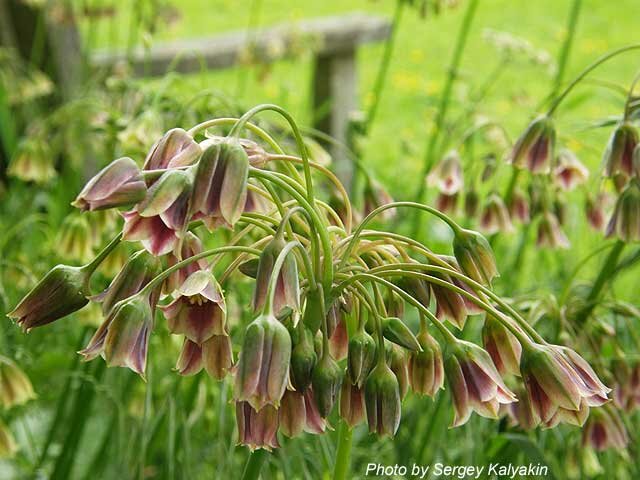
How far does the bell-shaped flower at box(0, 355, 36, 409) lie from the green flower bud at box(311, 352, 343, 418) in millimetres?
948

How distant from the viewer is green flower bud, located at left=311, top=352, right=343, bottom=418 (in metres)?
1.03

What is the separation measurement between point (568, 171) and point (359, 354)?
1032 millimetres

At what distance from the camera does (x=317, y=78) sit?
16.0 ft

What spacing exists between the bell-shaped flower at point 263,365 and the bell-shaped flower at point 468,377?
226 millimetres

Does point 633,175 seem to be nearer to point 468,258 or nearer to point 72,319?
point 468,258

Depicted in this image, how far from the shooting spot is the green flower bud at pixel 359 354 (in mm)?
1077

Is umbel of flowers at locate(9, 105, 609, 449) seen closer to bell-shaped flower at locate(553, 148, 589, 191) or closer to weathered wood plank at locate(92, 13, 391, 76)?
bell-shaped flower at locate(553, 148, 589, 191)

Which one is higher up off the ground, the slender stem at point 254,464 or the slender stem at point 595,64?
the slender stem at point 595,64

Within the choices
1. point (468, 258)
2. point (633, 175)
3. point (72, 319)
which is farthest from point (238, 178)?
point (72, 319)

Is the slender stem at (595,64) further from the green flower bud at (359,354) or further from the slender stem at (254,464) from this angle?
the slender stem at (254,464)

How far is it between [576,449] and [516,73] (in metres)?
5.85

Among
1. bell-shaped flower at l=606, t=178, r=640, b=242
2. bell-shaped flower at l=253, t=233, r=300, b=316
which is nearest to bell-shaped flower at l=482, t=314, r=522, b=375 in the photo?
bell-shaped flower at l=253, t=233, r=300, b=316

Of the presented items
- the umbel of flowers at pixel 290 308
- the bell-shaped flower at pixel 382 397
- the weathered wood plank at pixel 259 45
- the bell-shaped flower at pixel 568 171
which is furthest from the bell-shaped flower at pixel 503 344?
the weathered wood plank at pixel 259 45

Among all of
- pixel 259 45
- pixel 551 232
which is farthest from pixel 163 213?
pixel 259 45
